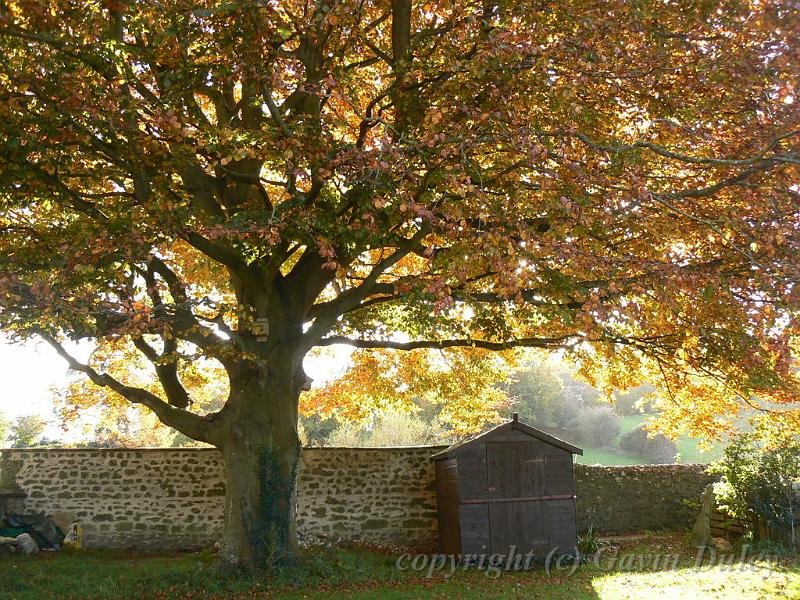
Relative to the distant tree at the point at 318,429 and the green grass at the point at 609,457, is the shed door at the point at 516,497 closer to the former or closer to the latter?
the distant tree at the point at 318,429

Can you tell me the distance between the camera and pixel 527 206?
8.38 meters

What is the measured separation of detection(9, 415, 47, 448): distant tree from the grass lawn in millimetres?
19018

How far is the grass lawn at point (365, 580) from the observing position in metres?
8.91

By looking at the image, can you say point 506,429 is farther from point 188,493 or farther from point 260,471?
point 188,493

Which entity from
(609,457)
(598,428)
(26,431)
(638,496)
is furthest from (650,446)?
(26,431)

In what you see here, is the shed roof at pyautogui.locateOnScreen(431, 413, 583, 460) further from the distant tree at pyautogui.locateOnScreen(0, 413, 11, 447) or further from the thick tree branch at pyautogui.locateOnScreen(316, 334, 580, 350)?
the distant tree at pyautogui.locateOnScreen(0, 413, 11, 447)

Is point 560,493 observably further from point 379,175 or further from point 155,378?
point 155,378

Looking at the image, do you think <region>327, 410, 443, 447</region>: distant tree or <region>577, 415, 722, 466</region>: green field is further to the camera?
<region>577, 415, 722, 466</region>: green field

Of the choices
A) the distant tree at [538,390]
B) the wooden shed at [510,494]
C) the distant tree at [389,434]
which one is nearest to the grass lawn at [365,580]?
the wooden shed at [510,494]

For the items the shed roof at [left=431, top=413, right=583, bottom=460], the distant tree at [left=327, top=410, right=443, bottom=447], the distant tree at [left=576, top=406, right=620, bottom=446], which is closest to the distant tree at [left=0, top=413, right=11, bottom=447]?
the distant tree at [left=327, top=410, right=443, bottom=447]

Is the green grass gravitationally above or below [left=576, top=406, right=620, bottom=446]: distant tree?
below

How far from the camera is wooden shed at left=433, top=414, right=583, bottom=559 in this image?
1176cm

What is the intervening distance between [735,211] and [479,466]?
6.24 m

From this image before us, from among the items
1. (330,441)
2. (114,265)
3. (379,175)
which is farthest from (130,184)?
(330,441)
